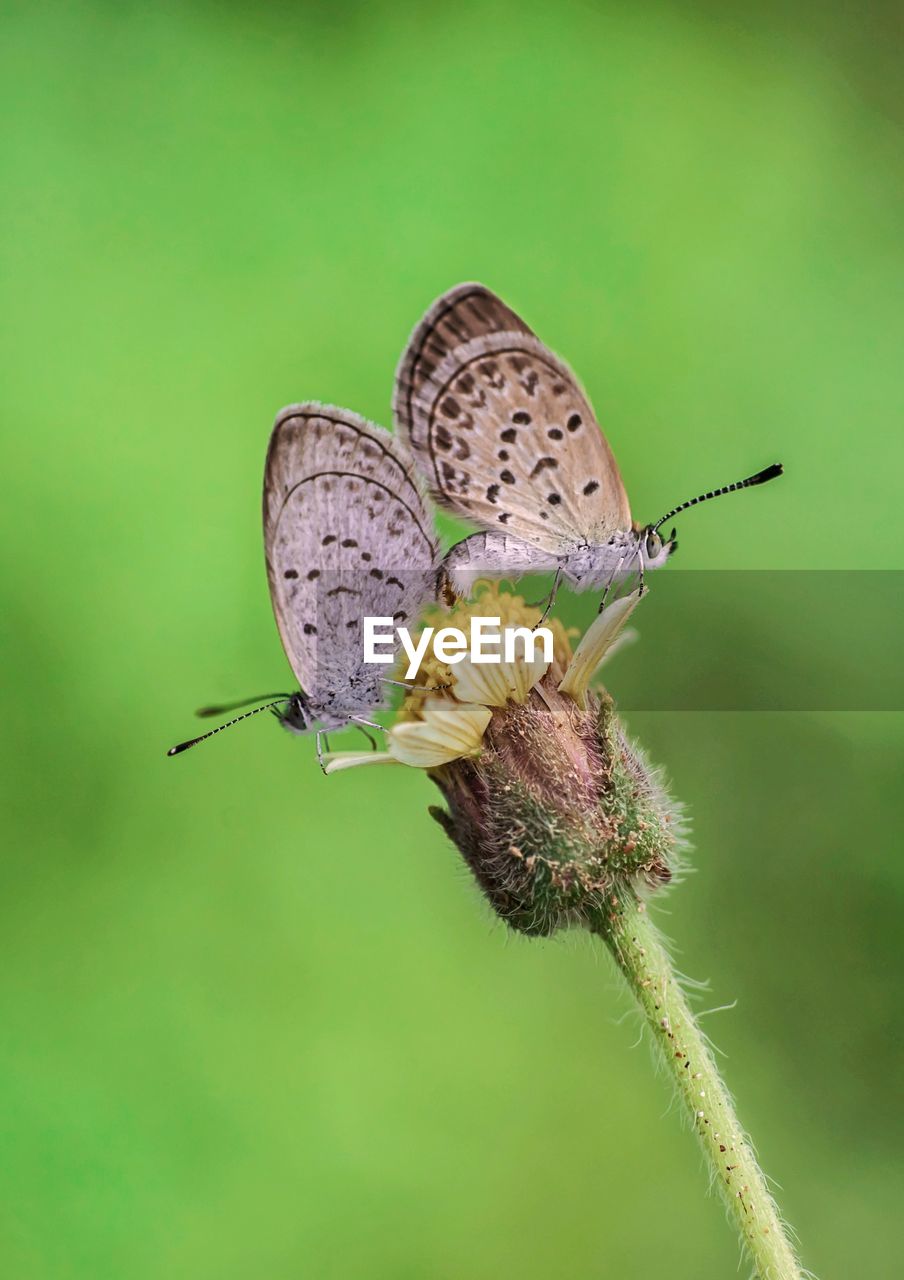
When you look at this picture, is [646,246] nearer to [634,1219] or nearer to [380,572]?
[380,572]

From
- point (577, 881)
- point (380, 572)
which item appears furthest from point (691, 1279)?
point (380, 572)

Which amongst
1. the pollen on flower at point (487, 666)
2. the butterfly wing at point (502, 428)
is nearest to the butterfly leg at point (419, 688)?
the pollen on flower at point (487, 666)

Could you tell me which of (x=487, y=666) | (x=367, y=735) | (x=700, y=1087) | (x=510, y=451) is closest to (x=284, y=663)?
(x=367, y=735)

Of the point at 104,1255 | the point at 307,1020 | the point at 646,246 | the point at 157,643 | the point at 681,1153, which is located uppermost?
the point at 646,246

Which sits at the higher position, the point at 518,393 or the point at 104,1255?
the point at 518,393

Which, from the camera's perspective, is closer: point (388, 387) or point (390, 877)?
point (390, 877)

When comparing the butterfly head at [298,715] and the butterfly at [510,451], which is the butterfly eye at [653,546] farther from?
the butterfly head at [298,715]

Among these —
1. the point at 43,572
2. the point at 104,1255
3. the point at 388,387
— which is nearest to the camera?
the point at 104,1255

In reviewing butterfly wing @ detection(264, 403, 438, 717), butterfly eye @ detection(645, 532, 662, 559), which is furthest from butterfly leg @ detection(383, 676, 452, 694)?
butterfly eye @ detection(645, 532, 662, 559)
